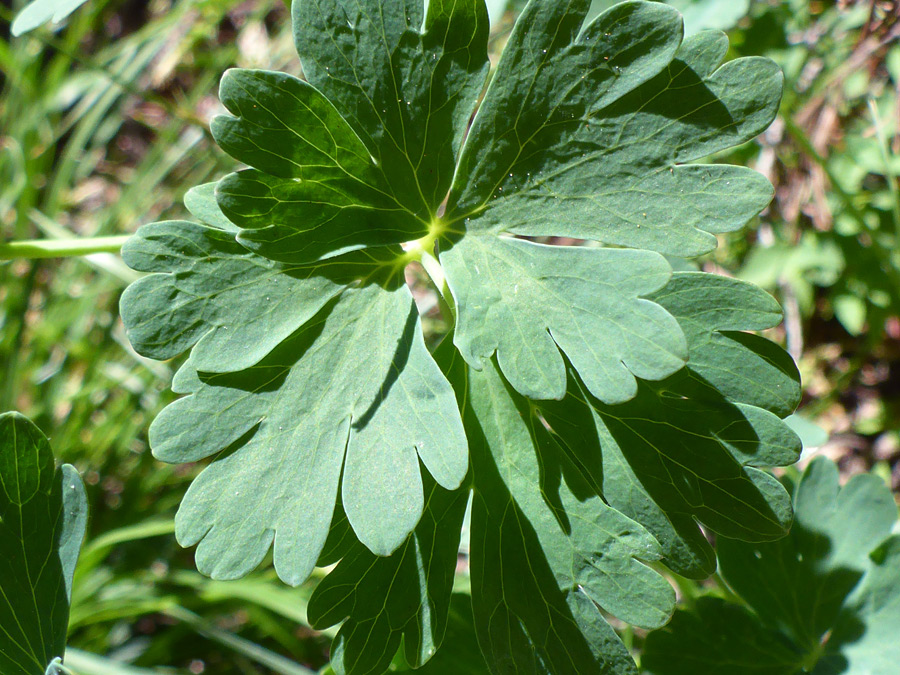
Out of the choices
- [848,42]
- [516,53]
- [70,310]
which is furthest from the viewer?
[70,310]

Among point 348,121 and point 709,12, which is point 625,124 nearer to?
point 348,121

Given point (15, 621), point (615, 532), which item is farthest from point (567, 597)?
point (15, 621)

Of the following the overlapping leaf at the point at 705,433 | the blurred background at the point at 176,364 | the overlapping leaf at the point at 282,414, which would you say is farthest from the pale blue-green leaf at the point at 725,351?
the blurred background at the point at 176,364

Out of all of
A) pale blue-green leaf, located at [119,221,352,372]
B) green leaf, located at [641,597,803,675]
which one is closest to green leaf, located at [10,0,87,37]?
pale blue-green leaf, located at [119,221,352,372]

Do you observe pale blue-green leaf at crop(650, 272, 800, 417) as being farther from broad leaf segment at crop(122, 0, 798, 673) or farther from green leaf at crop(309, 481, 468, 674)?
green leaf at crop(309, 481, 468, 674)

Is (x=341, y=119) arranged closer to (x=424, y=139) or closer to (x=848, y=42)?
(x=424, y=139)

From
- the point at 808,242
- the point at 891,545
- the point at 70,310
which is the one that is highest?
the point at 70,310

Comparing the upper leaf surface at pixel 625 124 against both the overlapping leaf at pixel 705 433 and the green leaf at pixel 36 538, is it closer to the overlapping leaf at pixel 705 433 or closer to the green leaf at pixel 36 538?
the overlapping leaf at pixel 705 433
